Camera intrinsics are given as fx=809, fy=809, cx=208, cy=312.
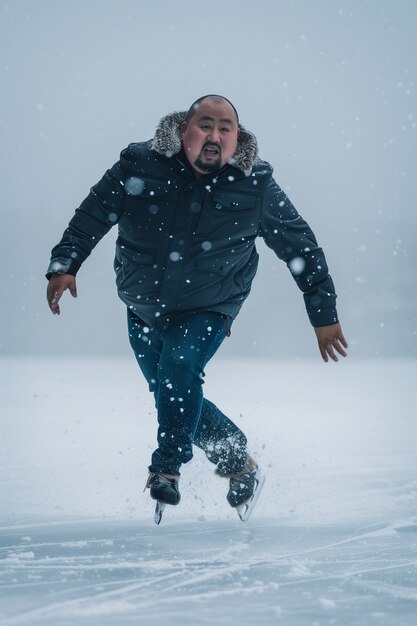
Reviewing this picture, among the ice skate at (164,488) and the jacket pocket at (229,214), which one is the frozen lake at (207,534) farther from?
the jacket pocket at (229,214)

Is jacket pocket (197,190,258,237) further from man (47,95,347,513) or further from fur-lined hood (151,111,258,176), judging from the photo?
fur-lined hood (151,111,258,176)

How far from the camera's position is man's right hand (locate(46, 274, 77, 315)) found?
138 inches

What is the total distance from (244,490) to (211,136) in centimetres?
164

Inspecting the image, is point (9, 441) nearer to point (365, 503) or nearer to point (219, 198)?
point (365, 503)

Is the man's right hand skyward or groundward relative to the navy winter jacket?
groundward

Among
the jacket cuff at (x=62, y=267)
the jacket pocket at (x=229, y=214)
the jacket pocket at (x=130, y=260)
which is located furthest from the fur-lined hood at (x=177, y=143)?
the jacket cuff at (x=62, y=267)

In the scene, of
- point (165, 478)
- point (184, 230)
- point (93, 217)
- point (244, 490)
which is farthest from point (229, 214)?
point (244, 490)

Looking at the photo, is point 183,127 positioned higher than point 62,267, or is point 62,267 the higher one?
point 183,127

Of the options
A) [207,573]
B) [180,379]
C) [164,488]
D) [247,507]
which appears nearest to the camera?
[207,573]

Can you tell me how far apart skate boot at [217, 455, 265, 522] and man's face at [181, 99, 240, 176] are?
143 centimetres

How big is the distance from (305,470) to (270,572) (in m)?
2.58

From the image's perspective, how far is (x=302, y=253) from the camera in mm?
3742

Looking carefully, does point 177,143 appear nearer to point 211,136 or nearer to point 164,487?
point 211,136

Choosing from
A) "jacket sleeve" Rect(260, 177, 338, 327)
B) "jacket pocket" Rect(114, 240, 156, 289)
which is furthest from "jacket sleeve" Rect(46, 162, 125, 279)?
"jacket sleeve" Rect(260, 177, 338, 327)
